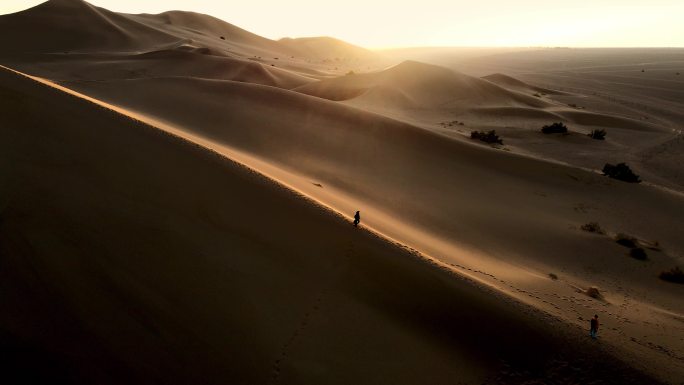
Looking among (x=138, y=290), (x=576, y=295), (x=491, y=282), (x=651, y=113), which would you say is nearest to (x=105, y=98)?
(x=138, y=290)

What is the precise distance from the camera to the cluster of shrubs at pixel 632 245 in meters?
10.3

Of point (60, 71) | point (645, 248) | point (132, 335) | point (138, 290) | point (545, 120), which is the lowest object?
point (645, 248)

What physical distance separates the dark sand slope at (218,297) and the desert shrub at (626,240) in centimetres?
626

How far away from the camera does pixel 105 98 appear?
18359 millimetres

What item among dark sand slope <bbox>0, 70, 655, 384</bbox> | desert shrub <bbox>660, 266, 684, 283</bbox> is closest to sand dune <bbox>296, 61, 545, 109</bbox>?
desert shrub <bbox>660, 266, 684, 283</bbox>

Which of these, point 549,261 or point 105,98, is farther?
point 105,98

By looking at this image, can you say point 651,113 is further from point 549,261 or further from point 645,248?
point 549,261

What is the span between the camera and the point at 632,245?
10.8 metres

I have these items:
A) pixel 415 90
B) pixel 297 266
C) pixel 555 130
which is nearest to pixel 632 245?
pixel 297 266

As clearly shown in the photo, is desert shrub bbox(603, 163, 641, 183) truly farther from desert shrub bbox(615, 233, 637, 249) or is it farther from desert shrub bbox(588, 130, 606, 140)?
desert shrub bbox(588, 130, 606, 140)

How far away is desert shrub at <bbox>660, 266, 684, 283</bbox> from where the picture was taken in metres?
9.32

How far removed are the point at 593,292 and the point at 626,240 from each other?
388cm

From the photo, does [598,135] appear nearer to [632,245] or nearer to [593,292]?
[632,245]

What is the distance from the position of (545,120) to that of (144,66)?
3191 centimetres
